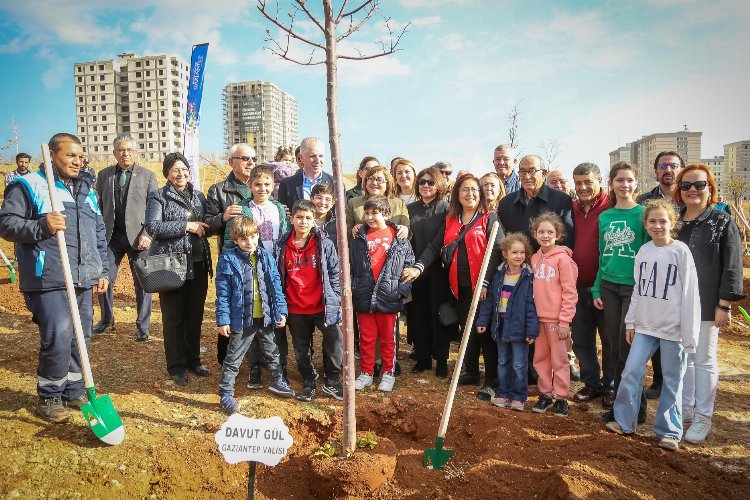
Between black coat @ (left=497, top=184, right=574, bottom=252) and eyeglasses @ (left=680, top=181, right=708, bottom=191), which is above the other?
eyeglasses @ (left=680, top=181, right=708, bottom=191)

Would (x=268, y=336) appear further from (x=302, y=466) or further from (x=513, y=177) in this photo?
(x=513, y=177)

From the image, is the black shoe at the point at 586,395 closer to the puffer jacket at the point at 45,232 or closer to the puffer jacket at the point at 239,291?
the puffer jacket at the point at 239,291

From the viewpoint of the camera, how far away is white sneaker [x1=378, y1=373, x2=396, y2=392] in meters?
4.52

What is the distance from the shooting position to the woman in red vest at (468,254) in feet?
14.8

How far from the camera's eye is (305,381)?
4422 mm

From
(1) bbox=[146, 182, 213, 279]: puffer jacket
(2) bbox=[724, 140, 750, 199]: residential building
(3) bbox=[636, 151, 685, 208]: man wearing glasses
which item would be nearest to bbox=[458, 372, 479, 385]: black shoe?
(3) bbox=[636, 151, 685, 208]: man wearing glasses

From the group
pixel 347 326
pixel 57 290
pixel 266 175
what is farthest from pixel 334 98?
pixel 57 290

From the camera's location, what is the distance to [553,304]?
4.10 m

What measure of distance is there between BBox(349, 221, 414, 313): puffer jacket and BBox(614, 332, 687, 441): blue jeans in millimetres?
2022

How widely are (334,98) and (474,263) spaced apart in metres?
2.39

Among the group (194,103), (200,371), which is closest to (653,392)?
(200,371)

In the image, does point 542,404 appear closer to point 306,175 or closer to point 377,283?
point 377,283

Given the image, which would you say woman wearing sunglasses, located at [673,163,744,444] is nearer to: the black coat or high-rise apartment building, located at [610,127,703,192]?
the black coat

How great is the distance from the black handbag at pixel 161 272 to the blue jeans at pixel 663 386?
3957 mm
